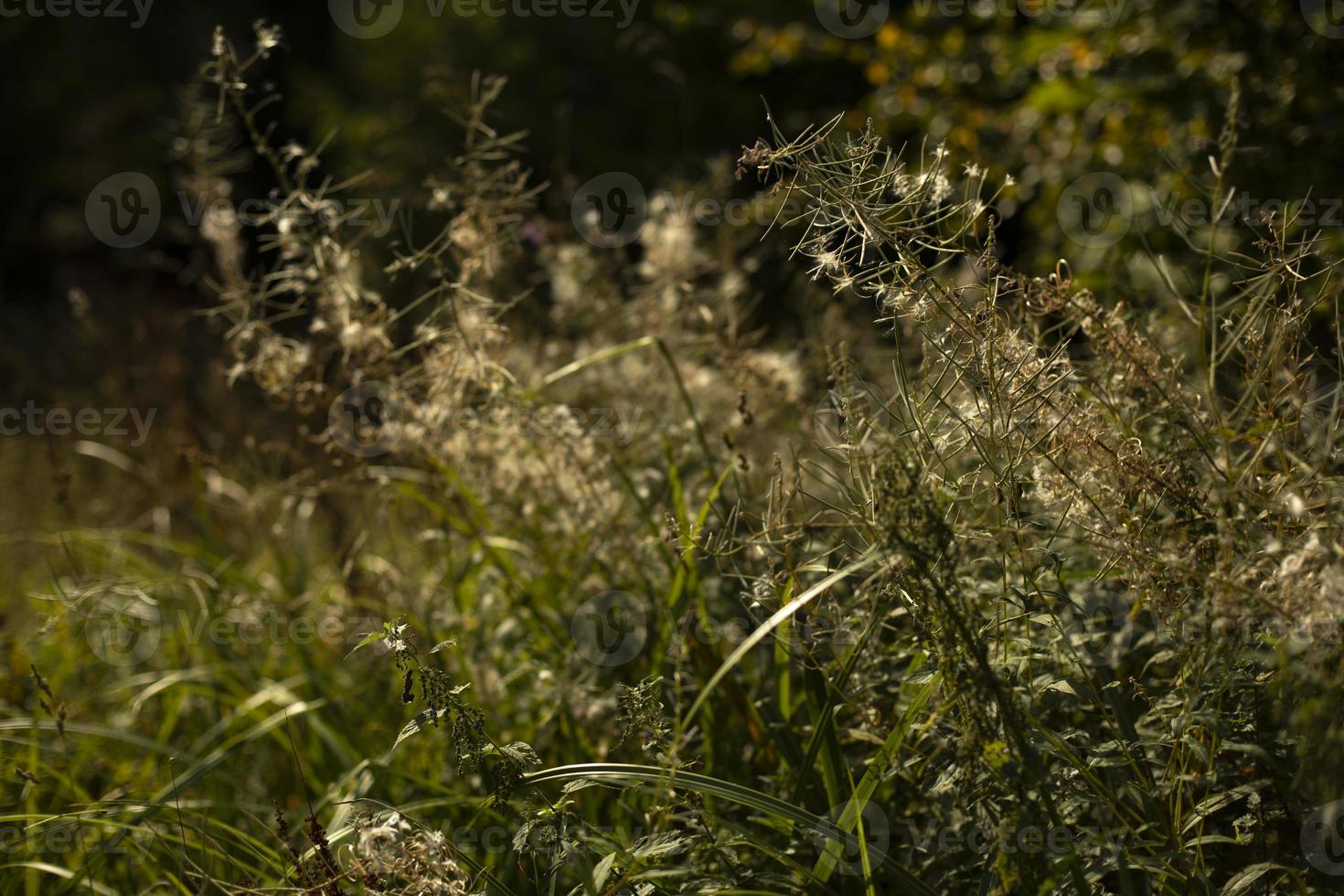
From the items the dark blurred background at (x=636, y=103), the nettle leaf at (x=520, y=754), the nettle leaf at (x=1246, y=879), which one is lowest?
the nettle leaf at (x=1246, y=879)

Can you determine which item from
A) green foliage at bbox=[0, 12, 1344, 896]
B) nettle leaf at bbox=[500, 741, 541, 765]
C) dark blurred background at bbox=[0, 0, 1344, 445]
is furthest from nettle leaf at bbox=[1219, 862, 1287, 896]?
dark blurred background at bbox=[0, 0, 1344, 445]

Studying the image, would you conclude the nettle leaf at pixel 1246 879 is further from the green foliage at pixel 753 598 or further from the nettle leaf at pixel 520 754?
the nettle leaf at pixel 520 754

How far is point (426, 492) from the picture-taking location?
3.13 m

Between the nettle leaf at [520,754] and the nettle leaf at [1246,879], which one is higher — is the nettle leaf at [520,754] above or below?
above

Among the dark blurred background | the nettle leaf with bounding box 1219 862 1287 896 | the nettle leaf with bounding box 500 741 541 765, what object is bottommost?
the nettle leaf with bounding box 1219 862 1287 896

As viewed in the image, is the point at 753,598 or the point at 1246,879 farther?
the point at 753,598

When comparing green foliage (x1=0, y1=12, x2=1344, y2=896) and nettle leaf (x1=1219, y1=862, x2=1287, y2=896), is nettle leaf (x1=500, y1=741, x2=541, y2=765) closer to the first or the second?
green foliage (x1=0, y1=12, x2=1344, y2=896)

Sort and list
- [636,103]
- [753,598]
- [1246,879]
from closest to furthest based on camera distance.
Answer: [1246,879], [753,598], [636,103]

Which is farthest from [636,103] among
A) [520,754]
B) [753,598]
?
[520,754]

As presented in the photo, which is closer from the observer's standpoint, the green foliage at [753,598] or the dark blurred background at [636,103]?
the green foliage at [753,598]

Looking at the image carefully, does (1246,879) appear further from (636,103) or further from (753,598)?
(636,103)

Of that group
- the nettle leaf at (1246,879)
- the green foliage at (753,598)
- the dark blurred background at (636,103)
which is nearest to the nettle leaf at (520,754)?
the green foliage at (753,598)

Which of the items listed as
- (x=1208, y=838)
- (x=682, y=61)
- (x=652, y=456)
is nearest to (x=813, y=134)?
(x=1208, y=838)

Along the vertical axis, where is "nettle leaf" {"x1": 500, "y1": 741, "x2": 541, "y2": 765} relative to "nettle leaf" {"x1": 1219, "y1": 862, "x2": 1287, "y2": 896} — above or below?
above
